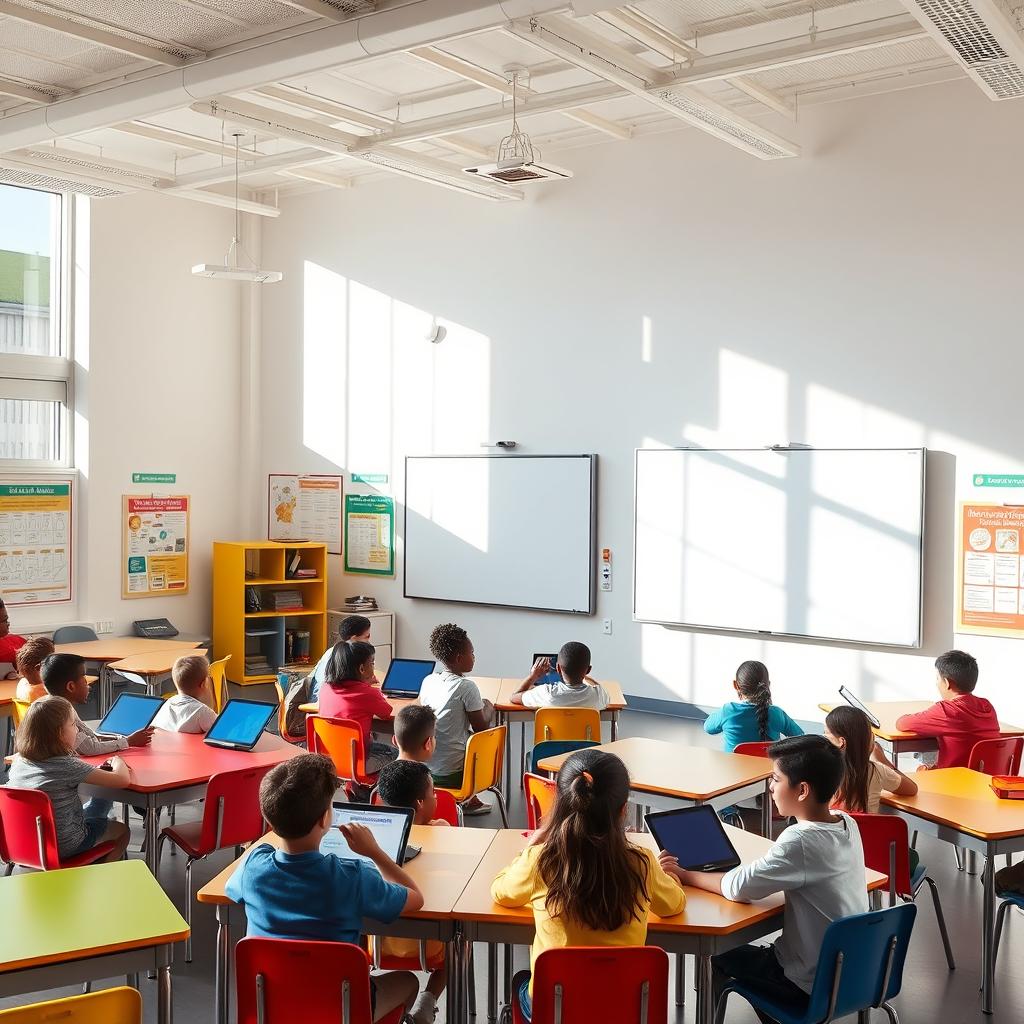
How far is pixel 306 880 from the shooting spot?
274 centimetres

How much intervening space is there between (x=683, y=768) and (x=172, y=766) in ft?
6.63

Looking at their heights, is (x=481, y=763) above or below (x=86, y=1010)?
below

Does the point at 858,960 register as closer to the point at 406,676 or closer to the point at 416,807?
the point at 416,807

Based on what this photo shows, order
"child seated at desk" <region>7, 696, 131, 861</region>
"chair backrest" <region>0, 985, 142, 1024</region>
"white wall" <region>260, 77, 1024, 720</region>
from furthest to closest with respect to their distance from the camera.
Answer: "white wall" <region>260, 77, 1024, 720</region>, "child seated at desk" <region>7, 696, 131, 861</region>, "chair backrest" <region>0, 985, 142, 1024</region>

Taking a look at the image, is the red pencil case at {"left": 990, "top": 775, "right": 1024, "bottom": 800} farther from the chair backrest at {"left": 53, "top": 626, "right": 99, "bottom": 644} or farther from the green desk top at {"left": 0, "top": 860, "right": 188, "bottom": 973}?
the chair backrest at {"left": 53, "top": 626, "right": 99, "bottom": 644}

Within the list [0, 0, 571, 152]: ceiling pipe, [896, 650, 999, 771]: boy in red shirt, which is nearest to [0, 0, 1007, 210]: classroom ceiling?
[0, 0, 571, 152]: ceiling pipe

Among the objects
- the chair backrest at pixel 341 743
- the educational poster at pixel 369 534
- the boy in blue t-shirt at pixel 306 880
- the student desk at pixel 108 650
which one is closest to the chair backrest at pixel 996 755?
the chair backrest at pixel 341 743

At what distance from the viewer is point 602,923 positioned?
104 inches

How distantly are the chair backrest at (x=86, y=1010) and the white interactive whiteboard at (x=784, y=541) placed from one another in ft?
19.3

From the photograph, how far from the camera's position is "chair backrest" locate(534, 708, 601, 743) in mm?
5367

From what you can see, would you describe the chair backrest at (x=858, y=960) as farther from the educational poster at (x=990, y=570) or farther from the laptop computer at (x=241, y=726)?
the educational poster at (x=990, y=570)

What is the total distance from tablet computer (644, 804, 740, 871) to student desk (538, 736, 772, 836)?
759 millimetres

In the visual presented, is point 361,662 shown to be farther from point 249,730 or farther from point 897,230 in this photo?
point 897,230

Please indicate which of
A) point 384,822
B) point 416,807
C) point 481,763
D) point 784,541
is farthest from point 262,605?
point 384,822
